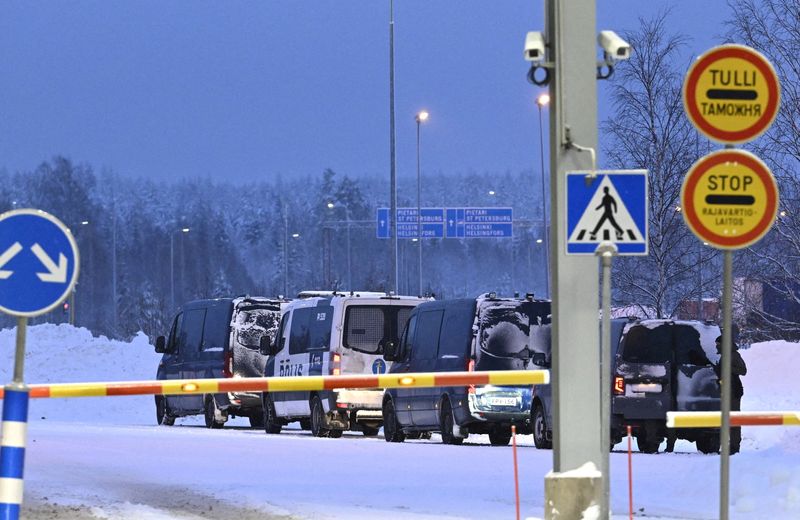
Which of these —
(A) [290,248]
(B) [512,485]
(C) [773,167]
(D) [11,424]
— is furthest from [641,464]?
(A) [290,248]

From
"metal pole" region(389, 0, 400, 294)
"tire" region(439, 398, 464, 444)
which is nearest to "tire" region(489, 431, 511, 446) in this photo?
"tire" region(439, 398, 464, 444)

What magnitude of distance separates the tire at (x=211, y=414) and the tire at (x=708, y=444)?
1026 cm

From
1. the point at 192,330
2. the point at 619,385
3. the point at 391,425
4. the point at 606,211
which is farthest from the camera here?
the point at 192,330

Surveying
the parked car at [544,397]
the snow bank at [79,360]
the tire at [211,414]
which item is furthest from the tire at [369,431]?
the snow bank at [79,360]

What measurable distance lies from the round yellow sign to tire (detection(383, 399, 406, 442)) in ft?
53.9

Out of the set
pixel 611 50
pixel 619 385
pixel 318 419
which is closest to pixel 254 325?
pixel 318 419

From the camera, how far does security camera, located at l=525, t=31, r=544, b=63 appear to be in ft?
40.5

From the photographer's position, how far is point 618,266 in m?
51.2

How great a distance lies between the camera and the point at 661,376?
2436cm

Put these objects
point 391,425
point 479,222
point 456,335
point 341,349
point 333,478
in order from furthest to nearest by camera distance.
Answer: point 479,222 < point 341,349 < point 391,425 < point 456,335 < point 333,478

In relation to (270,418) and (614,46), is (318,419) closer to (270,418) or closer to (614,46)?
(270,418)

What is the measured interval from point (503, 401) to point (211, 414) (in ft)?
30.4

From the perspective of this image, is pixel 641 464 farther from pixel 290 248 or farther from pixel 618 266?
pixel 290 248

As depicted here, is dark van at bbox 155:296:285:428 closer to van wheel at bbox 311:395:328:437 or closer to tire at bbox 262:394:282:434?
tire at bbox 262:394:282:434
